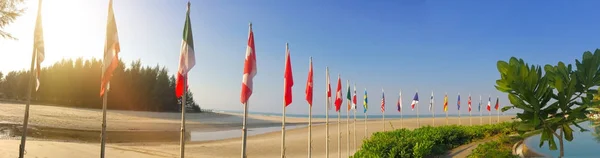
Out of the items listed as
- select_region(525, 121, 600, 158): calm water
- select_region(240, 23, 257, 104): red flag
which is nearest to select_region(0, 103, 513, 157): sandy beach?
select_region(525, 121, 600, 158): calm water

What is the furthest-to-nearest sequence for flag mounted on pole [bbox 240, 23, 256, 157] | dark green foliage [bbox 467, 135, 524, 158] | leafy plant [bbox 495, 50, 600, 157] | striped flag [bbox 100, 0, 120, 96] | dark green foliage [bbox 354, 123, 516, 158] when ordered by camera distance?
dark green foliage [bbox 354, 123, 516, 158] < dark green foliage [bbox 467, 135, 524, 158] < flag mounted on pole [bbox 240, 23, 256, 157] < striped flag [bbox 100, 0, 120, 96] < leafy plant [bbox 495, 50, 600, 157]

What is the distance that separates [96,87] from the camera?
53.9m

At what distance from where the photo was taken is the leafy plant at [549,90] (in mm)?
5617

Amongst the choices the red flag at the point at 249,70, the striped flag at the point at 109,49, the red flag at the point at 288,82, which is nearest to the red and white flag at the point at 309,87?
the red flag at the point at 288,82

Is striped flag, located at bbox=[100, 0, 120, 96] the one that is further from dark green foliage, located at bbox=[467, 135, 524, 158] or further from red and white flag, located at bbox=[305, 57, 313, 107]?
dark green foliage, located at bbox=[467, 135, 524, 158]

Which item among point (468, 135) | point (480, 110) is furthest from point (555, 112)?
point (480, 110)

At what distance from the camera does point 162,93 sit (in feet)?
193

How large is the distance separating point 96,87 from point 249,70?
54190 mm

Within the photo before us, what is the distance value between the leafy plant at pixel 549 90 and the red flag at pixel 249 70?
457 cm

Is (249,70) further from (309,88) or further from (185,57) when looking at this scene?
(309,88)

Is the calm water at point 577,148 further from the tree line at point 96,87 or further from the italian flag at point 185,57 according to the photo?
the tree line at point 96,87

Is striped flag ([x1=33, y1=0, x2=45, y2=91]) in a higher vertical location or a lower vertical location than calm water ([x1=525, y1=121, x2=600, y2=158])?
higher

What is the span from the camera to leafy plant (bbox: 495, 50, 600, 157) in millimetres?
5617

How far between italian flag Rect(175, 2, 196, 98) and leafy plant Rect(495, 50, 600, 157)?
5504 mm
